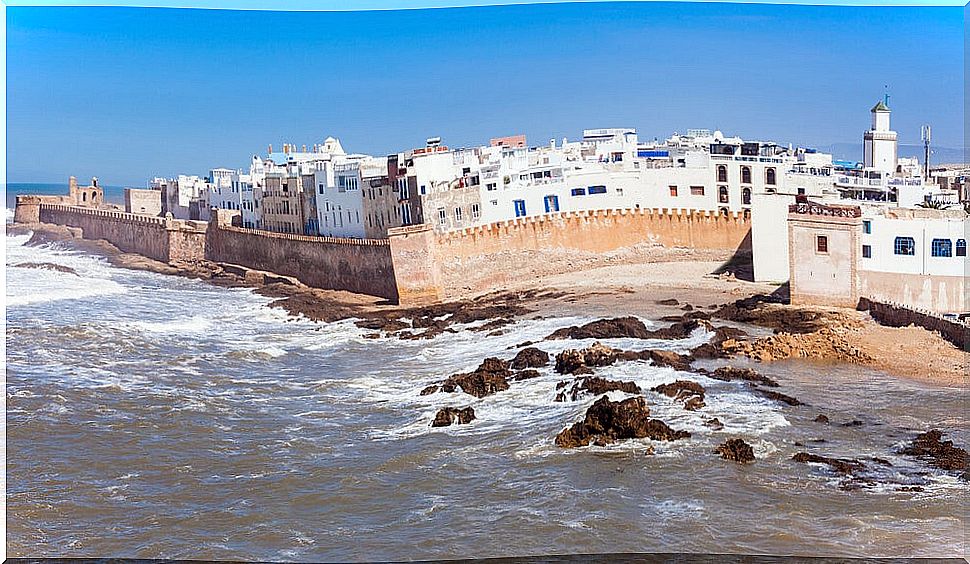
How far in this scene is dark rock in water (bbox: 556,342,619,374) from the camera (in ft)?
30.6

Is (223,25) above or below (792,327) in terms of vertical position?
above

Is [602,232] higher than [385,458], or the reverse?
[602,232]

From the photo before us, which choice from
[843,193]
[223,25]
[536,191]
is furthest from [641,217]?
[223,25]

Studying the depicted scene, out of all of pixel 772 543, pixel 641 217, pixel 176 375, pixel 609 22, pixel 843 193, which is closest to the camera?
pixel 772 543

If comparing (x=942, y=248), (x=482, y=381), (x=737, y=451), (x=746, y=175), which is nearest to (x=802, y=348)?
(x=942, y=248)

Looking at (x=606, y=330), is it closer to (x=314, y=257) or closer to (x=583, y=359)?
(x=583, y=359)

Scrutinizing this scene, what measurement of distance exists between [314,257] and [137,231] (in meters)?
2.34

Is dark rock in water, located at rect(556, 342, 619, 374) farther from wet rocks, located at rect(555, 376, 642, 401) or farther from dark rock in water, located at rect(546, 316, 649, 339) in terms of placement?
dark rock in water, located at rect(546, 316, 649, 339)

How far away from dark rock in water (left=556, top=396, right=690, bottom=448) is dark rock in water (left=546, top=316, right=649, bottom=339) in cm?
270

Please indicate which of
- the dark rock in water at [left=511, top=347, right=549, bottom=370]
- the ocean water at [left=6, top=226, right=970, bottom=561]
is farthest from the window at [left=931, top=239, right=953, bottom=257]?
the dark rock in water at [left=511, top=347, right=549, bottom=370]

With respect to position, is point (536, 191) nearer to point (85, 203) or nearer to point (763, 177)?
point (763, 177)

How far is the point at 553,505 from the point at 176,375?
4.07 metres

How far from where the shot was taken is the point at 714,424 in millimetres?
7562

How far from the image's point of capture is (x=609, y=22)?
6.91 metres
